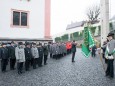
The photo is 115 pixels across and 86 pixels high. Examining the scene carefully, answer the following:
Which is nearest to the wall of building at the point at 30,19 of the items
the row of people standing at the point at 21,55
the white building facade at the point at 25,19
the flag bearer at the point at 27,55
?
the white building facade at the point at 25,19

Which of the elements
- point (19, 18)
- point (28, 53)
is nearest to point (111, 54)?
point (28, 53)

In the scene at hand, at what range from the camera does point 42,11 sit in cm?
2789

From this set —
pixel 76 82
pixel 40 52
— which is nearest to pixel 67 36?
pixel 40 52

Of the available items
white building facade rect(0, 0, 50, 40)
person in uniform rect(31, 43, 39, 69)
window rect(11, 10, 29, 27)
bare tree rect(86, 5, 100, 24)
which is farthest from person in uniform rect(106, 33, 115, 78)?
bare tree rect(86, 5, 100, 24)

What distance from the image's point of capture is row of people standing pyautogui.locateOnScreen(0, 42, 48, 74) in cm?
1279

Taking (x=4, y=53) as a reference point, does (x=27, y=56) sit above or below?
below

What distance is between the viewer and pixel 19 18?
2605 cm

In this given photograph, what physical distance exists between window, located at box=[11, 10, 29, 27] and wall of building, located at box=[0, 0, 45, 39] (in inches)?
16.6

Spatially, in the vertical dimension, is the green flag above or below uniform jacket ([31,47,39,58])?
above

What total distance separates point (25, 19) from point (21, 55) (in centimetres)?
1429

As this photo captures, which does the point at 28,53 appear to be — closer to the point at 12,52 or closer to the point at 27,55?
the point at 27,55

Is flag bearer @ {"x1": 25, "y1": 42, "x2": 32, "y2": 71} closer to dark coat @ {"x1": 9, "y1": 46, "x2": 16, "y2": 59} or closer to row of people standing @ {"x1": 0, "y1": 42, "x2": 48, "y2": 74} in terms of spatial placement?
row of people standing @ {"x1": 0, "y1": 42, "x2": 48, "y2": 74}

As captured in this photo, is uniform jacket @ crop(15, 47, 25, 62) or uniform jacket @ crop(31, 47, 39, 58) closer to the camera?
uniform jacket @ crop(15, 47, 25, 62)

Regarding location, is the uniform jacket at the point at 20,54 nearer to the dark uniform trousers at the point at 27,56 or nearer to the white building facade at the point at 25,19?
the dark uniform trousers at the point at 27,56
